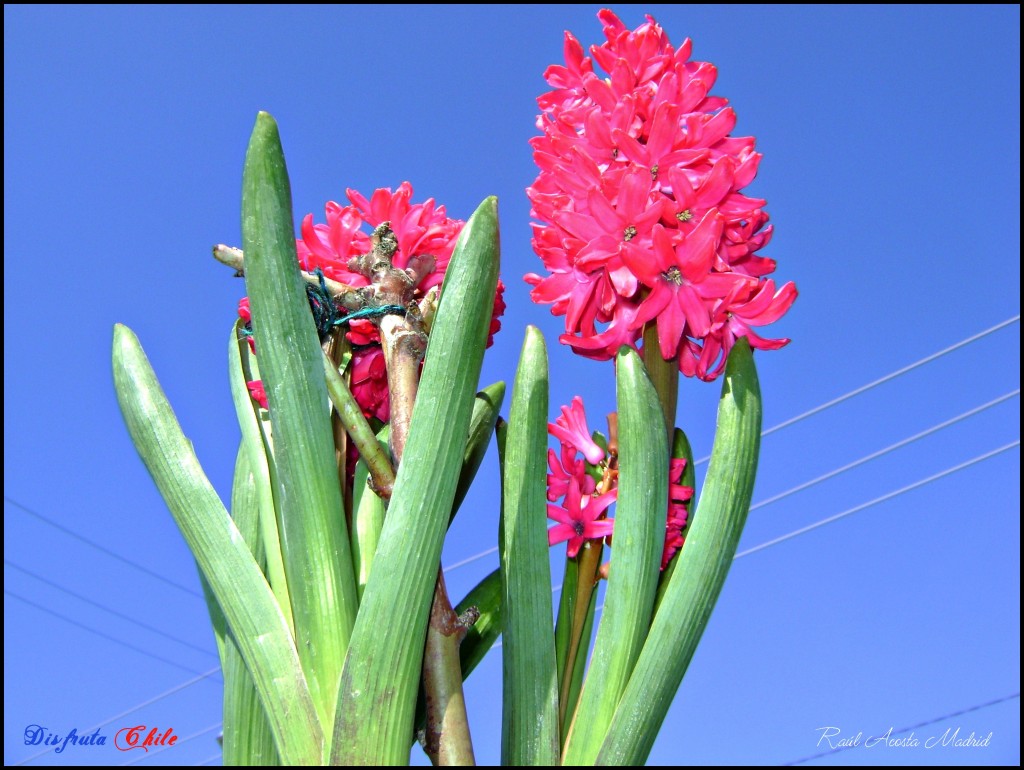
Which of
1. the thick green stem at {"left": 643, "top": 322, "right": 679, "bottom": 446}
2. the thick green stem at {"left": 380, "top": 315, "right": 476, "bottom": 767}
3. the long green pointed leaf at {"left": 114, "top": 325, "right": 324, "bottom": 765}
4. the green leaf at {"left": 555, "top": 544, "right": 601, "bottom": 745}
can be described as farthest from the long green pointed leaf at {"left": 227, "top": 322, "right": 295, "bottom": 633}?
the thick green stem at {"left": 643, "top": 322, "right": 679, "bottom": 446}

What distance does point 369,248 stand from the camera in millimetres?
1212

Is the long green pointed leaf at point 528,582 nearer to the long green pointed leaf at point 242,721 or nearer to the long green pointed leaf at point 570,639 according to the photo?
the long green pointed leaf at point 570,639

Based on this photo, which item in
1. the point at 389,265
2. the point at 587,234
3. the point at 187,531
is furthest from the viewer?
the point at 389,265

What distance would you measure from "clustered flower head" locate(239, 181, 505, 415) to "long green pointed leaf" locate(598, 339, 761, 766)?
381mm

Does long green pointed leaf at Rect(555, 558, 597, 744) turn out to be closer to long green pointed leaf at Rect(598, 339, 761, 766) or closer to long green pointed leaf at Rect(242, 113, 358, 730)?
long green pointed leaf at Rect(598, 339, 761, 766)

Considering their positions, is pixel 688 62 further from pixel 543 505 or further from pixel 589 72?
pixel 543 505

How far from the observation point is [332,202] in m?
1.25

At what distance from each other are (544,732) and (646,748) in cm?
10

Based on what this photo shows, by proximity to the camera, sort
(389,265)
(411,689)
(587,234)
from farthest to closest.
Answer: (389,265) < (587,234) < (411,689)

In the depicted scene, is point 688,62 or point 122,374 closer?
point 122,374

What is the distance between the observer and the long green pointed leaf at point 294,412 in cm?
87

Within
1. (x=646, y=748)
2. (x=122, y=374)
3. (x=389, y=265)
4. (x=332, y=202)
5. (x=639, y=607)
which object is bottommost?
(x=646, y=748)

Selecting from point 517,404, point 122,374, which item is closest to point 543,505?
point 517,404

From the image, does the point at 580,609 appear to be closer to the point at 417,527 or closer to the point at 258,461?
the point at 417,527
